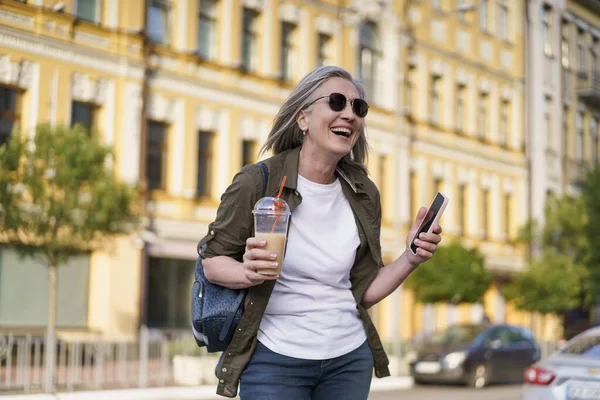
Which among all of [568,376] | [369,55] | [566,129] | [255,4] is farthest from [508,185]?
[568,376]

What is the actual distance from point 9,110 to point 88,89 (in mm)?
2232

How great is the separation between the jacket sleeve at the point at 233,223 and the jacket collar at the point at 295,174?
14 cm

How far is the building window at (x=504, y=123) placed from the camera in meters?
43.0

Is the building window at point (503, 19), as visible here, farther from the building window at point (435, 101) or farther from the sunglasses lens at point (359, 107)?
the sunglasses lens at point (359, 107)

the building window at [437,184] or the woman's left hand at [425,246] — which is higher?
the building window at [437,184]

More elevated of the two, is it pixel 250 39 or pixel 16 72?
pixel 250 39

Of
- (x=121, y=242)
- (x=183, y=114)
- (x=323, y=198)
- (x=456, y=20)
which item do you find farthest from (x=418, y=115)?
(x=323, y=198)

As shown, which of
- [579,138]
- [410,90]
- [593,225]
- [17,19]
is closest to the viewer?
[17,19]

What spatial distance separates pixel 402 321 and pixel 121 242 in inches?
484

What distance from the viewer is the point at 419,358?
74.1 ft

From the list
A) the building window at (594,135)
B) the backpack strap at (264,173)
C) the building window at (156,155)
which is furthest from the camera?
the building window at (594,135)

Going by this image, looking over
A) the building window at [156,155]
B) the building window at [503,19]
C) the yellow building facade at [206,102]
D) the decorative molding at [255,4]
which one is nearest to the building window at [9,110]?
the yellow building facade at [206,102]

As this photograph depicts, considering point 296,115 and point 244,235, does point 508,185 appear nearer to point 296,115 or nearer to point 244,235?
point 296,115

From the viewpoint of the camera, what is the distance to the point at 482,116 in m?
42.0
